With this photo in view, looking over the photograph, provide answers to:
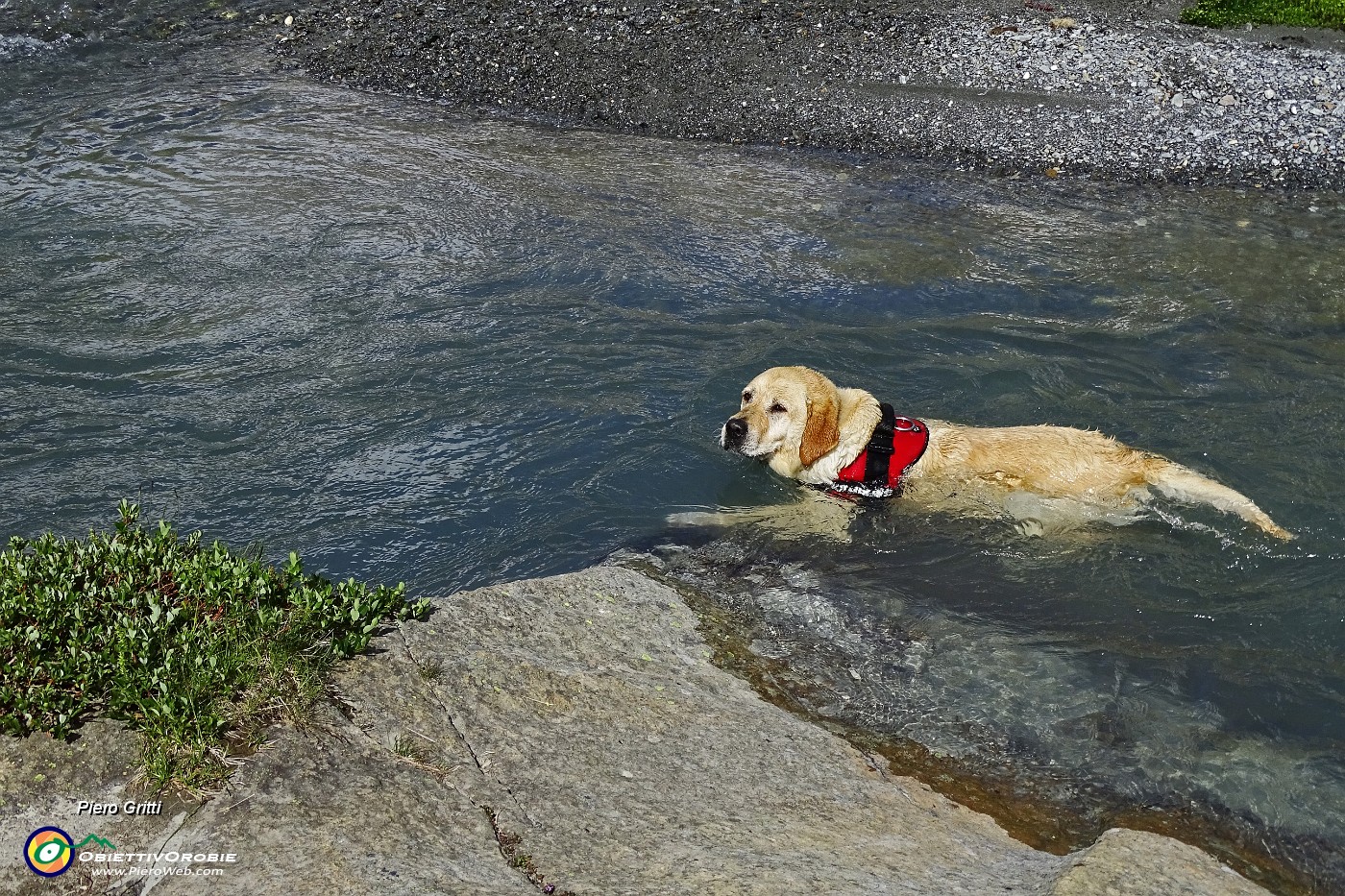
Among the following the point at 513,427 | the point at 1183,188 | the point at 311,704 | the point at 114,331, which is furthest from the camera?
the point at 1183,188

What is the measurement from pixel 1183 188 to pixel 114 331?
10708 mm

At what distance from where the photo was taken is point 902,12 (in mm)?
15312

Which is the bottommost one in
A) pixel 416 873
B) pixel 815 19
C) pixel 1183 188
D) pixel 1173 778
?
pixel 1173 778

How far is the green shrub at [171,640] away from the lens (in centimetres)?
404

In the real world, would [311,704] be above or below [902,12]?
below

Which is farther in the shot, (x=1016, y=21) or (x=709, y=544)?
(x=1016, y=21)

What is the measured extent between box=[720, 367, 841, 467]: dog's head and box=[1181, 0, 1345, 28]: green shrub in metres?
10.6

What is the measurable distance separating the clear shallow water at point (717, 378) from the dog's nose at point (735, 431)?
46 cm

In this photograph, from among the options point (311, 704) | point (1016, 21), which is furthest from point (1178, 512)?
point (1016, 21)

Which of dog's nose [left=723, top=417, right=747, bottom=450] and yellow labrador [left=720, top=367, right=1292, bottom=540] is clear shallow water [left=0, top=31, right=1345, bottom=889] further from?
dog's nose [left=723, top=417, right=747, bottom=450]

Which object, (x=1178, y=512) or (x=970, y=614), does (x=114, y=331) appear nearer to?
(x=970, y=614)

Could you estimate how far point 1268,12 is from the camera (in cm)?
1491

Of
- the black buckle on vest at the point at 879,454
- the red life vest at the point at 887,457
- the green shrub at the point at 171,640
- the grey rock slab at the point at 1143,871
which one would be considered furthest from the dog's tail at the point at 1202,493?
the green shrub at the point at 171,640

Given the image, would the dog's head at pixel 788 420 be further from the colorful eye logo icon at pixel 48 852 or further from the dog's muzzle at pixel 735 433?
the colorful eye logo icon at pixel 48 852
